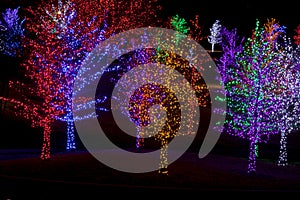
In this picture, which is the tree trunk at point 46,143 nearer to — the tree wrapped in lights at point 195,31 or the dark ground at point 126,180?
the dark ground at point 126,180

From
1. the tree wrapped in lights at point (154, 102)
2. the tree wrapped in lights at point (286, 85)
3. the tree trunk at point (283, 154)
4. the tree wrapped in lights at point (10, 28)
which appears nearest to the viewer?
the tree wrapped in lights at point (154, 102)

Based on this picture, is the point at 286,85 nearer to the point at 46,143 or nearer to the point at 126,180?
the point at 126,180

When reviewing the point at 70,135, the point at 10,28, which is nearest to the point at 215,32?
the point at 10,28

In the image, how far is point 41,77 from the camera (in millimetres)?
16516

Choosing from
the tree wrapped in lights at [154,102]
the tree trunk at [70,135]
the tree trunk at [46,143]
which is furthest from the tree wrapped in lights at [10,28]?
the tree trunk at [46,143]

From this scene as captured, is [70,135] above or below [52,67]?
below

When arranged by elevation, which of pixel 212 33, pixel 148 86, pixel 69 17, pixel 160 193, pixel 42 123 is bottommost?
pixel 160 193

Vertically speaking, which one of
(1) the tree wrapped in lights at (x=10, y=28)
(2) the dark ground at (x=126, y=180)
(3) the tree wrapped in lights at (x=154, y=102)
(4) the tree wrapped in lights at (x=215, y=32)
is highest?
(4) the tree wrapped in lights at (x=215, y=32)

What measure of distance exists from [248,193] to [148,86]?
7.15 metres

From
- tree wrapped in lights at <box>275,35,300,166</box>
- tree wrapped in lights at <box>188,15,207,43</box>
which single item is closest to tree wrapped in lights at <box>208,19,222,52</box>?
tree wrapped in lights at <box>188,15,207,43</box>

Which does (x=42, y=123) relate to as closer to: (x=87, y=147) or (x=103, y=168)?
A: (x=103, y=168)

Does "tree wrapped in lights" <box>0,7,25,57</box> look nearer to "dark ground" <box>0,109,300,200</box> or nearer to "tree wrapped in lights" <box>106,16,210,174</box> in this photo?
"tree wrapped in lights" <box>106,16,210,174</box>

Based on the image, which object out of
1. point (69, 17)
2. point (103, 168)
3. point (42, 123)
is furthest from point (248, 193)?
point (69, 17)

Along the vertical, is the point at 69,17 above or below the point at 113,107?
above
